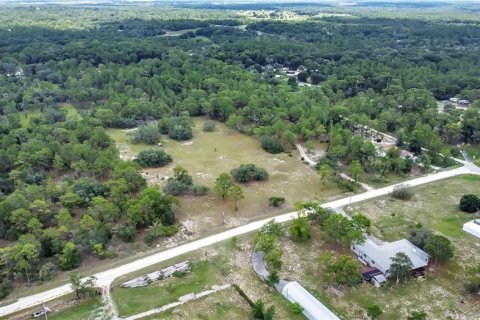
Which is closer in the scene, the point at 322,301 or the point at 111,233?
the point at 322,301

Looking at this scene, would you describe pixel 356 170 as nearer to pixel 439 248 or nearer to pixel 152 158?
pixel 439 248

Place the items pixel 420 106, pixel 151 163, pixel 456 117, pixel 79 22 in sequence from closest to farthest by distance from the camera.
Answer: pixel 151 163 → pixel 456 117 → pixel 420 106 → pixel 79 22

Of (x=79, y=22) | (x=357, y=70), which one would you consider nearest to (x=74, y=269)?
(x=357, y=70)

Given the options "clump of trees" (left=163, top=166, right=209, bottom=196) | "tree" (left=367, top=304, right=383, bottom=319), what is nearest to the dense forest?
"clump of trees" (left=163, top=166, right=209, bottom=196)

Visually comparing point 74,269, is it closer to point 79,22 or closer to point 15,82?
point 15,82

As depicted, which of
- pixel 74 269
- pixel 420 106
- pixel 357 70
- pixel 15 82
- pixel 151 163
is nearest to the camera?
pixel 74 269

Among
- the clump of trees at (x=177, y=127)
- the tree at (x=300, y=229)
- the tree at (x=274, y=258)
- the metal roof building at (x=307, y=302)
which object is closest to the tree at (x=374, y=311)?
the metal roof building at (x=307, y=302)
